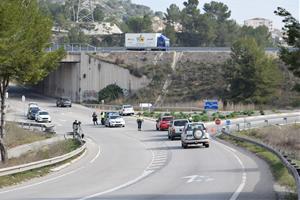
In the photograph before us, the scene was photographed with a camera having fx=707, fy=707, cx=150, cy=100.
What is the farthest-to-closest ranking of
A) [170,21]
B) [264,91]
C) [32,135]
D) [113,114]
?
[170,21]
[264,91]
[113,114]
[32,135]

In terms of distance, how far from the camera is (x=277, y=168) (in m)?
27.5

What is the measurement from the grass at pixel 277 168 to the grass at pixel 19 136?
16.0 meters

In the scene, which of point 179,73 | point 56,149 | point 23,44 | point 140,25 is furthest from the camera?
point 140,25

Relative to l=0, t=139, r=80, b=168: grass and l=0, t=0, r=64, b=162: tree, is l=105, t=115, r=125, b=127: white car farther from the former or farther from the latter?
l=0, t=0, r=64, b=162: tree

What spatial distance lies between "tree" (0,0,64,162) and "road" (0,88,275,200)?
505 cm

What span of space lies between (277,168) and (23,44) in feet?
40.7

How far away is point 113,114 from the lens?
68.6 metres

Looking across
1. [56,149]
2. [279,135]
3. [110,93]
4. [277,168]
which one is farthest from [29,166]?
[110,93]

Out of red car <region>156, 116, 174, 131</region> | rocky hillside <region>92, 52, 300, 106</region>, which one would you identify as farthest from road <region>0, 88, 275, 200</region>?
rocky hillside <region>92, 52, 300, 106</region>

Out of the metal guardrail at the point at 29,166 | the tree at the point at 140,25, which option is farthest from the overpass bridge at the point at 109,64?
the metal guardrail at the point at 29,166

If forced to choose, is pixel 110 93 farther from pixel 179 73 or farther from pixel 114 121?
pixel 114 121

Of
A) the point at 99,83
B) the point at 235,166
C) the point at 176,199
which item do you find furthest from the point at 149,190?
the point at 99,83

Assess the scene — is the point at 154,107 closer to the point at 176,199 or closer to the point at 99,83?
the point at 99,83

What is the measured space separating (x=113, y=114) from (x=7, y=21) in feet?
133
